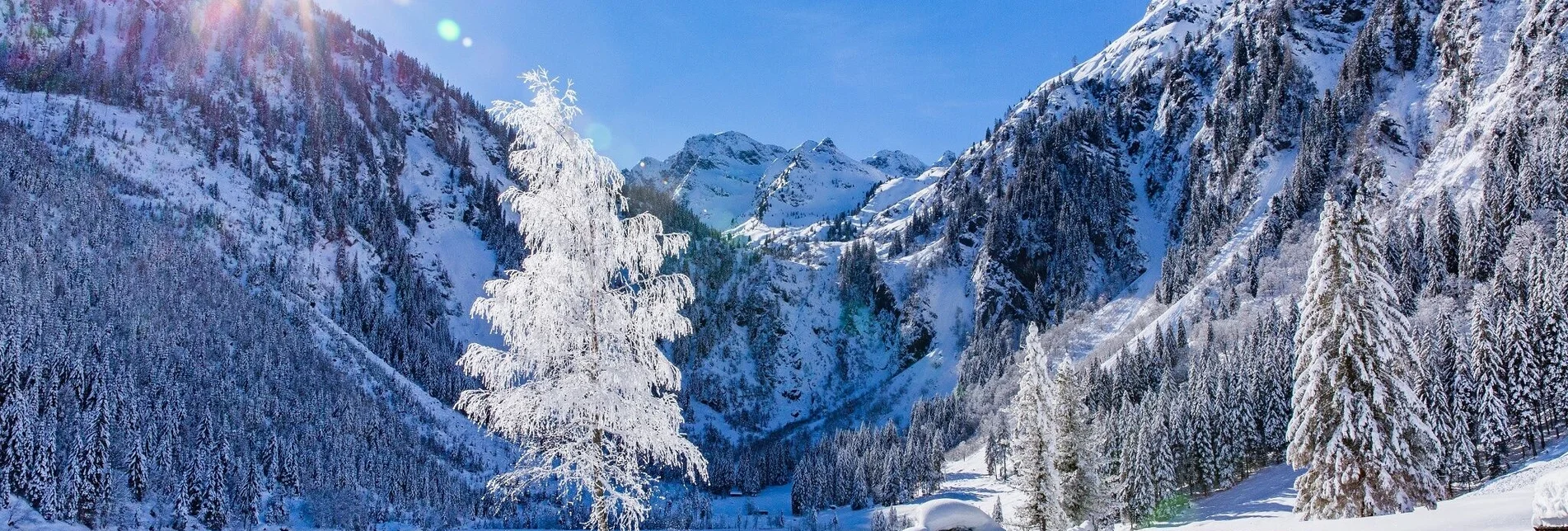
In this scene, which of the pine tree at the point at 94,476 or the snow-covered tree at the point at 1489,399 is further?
the pine tree at the point at 94,476

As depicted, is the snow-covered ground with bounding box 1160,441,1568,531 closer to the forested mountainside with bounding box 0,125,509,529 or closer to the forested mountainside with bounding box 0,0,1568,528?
Answer: the forested mountainside with bounding box 0,0,1568,528

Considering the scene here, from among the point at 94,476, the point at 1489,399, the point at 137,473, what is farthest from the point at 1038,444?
the point at 137,473

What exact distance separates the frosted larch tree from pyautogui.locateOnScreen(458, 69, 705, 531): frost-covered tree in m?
24.6

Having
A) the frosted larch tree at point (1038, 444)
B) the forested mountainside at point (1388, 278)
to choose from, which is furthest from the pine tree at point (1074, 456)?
the frosted larch tree at point (1038, 444)

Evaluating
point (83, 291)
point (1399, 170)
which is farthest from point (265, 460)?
point (1399, 170)

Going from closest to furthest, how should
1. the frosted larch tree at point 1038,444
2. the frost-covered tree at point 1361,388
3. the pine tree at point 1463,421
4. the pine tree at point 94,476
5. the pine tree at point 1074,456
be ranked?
the frost-covered tree at point 1361,388 < the frosted larch tree at point 1038,444 < the pine tree at point 1074,456 < the pine tree at point 1463,421 < the pine tree at point 94,476

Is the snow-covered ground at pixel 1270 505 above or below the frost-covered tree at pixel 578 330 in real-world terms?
below

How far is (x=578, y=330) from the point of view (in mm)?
12758

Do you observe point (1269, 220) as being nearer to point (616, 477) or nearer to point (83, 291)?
point (616, 477)

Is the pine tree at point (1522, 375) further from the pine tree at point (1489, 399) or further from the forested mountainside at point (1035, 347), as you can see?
the pine tree at point (1489, 399)

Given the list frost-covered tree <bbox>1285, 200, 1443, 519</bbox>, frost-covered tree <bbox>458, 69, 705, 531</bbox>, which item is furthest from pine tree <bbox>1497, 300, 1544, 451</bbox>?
frost-covered tree <bbox>458, 69, 705, 531</bbox>

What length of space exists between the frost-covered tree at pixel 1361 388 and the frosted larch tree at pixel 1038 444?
37.5 ft

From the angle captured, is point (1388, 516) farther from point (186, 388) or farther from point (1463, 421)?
point (186, 388)

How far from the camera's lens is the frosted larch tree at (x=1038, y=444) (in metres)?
34.5
